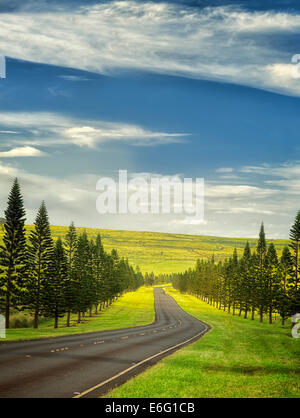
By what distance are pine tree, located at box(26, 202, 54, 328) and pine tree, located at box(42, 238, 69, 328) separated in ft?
2.06

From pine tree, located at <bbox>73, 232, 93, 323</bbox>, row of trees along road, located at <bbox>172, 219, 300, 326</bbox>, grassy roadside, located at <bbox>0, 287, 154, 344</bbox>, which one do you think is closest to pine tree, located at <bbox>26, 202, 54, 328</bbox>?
grassy roadside, located at <bbox>0, 287, 154, 344</bbox>

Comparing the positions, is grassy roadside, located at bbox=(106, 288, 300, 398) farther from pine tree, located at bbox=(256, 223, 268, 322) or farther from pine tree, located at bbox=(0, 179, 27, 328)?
pine tree, located at bbox=(256, 223, 268, 322)

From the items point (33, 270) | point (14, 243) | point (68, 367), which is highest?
point (14, 243)

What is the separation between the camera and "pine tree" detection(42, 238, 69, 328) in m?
55.4

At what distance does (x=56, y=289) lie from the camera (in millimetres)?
56156

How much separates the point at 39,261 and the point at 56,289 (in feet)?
17.3

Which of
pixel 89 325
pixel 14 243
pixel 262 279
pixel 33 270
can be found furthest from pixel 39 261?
pixel 262 279

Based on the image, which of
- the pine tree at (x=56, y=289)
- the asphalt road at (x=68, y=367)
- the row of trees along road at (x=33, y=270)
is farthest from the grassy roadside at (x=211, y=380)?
the row of trees along road at (x=33, y=270)

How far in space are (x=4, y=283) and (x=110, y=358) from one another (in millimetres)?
40278

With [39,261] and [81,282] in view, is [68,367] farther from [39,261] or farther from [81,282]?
[81,282]

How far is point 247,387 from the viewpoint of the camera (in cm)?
1393

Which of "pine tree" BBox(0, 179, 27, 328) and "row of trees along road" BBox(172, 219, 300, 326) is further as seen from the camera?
"row of trees along road" BBox(172, 219, 300, 326)

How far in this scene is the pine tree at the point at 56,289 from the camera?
55.4m
